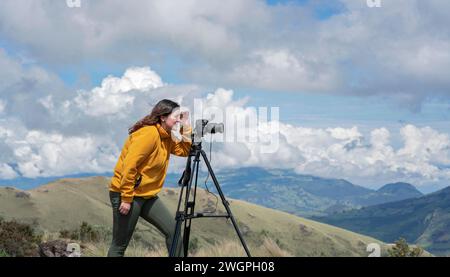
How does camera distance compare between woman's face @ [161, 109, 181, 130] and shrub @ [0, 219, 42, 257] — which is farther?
shrub @ [0, 219, 42, 257]

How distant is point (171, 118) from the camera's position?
276 inches

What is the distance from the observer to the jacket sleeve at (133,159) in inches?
265

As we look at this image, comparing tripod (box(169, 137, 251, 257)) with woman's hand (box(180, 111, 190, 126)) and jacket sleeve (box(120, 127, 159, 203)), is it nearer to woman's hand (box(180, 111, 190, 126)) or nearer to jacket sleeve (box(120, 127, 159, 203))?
woman's hand (box(180, 111, 190, 126))

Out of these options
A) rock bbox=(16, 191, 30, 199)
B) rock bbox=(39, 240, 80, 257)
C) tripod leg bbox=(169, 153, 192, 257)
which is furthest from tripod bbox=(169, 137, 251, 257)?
rock bbox=(16, 191, 30, 199)

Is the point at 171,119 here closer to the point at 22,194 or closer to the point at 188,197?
the point at 188,197

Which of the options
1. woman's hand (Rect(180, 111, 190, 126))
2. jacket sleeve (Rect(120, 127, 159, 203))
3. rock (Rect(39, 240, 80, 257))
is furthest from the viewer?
rock (Rect(39, 240, 80, 257))

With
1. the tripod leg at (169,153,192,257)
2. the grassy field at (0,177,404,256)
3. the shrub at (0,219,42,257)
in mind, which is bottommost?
the grassy field at (0,177,404,256)

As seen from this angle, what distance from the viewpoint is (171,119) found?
7020 mm

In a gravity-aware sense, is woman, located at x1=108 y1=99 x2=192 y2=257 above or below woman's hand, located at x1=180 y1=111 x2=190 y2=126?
below

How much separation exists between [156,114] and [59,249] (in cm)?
599

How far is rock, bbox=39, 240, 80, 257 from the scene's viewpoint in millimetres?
11555

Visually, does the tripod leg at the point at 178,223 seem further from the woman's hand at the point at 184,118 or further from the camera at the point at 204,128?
the woman's hand at the point at 184,118
